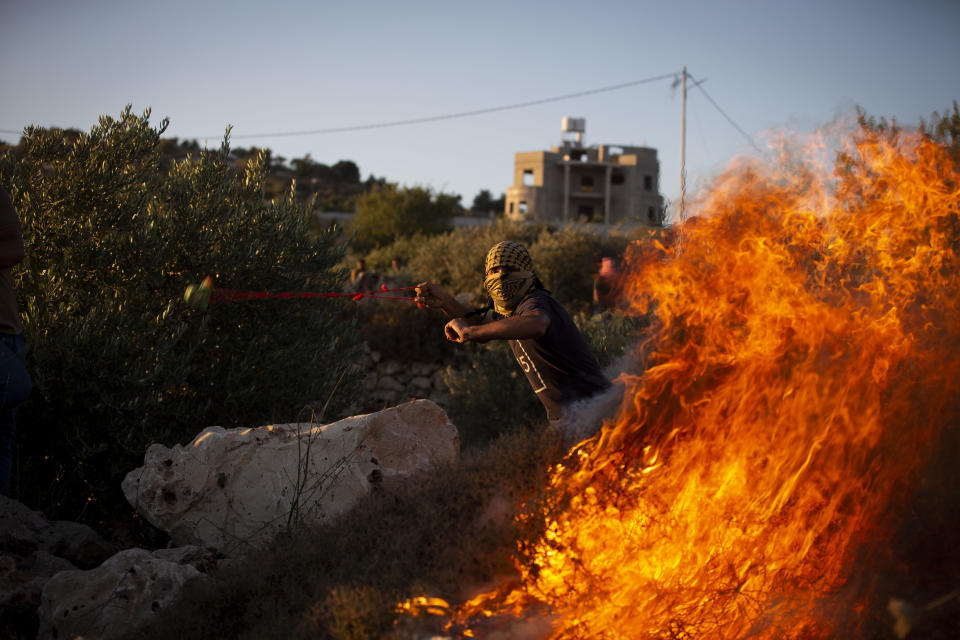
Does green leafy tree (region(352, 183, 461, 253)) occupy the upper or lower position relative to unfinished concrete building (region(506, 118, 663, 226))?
lower

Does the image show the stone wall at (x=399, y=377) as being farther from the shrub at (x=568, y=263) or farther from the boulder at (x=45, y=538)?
the boulder at (x=45, y=538)

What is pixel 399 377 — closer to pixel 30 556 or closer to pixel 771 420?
pixel 30 556

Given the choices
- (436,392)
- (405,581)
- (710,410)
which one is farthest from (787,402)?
(436,392)

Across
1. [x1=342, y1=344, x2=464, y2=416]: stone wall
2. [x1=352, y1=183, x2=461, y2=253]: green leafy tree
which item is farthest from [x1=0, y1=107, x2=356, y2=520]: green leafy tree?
[x1=352, y1=183, x2=461, y2=253]: green leafy tree

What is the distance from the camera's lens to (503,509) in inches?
157

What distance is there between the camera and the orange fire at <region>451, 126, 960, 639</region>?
145 inches

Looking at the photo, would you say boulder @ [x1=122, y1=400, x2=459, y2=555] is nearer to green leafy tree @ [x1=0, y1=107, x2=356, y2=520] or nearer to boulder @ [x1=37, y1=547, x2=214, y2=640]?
boulder @ [x1=37, y1=547, x2=214, y2=640]

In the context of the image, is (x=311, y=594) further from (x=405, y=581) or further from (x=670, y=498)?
(x=670, y=498)

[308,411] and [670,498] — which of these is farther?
[308,411]

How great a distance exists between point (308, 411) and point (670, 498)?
4981mm

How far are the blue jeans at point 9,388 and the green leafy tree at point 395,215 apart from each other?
35730 millimetres

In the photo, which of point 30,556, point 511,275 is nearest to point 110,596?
point 30,556

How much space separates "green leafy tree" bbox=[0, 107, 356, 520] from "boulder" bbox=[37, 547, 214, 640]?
7.79 feet

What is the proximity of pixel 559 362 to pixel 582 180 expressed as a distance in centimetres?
7453
